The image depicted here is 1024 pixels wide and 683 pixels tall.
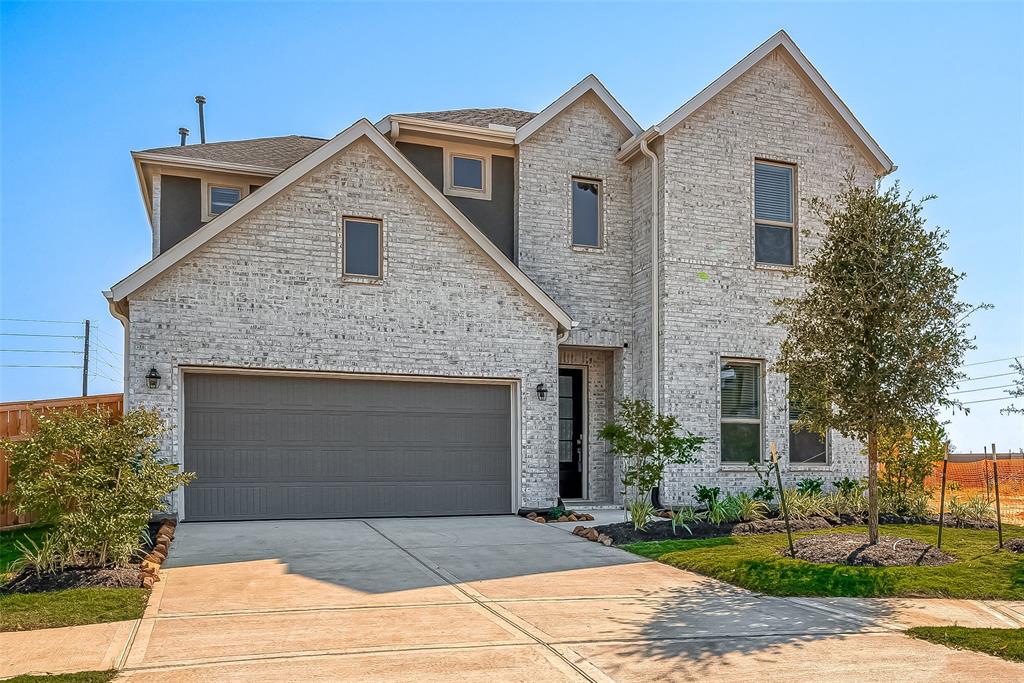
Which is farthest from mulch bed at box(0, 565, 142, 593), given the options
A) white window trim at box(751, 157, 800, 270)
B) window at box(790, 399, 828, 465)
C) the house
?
white window trim at box(751, 157, 800, 270)

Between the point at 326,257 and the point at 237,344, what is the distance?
1924 mm

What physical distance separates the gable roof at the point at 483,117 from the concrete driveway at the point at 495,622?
946cm

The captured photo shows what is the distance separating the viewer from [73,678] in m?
5.73

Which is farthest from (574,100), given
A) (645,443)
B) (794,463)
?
(794,463)

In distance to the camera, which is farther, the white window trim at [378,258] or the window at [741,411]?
the window at [741,411]

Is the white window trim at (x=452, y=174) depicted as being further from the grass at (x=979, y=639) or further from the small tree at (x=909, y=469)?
the grass at (x=979, y=639)

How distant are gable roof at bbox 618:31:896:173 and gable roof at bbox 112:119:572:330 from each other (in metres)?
3.61

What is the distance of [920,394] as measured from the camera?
35.0 ft

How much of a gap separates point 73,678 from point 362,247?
950cm

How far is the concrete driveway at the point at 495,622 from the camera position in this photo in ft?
20.0

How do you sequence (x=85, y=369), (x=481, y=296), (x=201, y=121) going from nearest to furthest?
(x=481, y=296) < (x=201, y=121) < (x=85, y=369)

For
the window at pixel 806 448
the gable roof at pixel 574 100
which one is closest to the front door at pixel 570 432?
the window at pixel 806 448

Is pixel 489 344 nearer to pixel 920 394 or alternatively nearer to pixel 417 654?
pixel 920 394

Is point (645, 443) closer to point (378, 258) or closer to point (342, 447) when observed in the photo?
point (342, 447)
